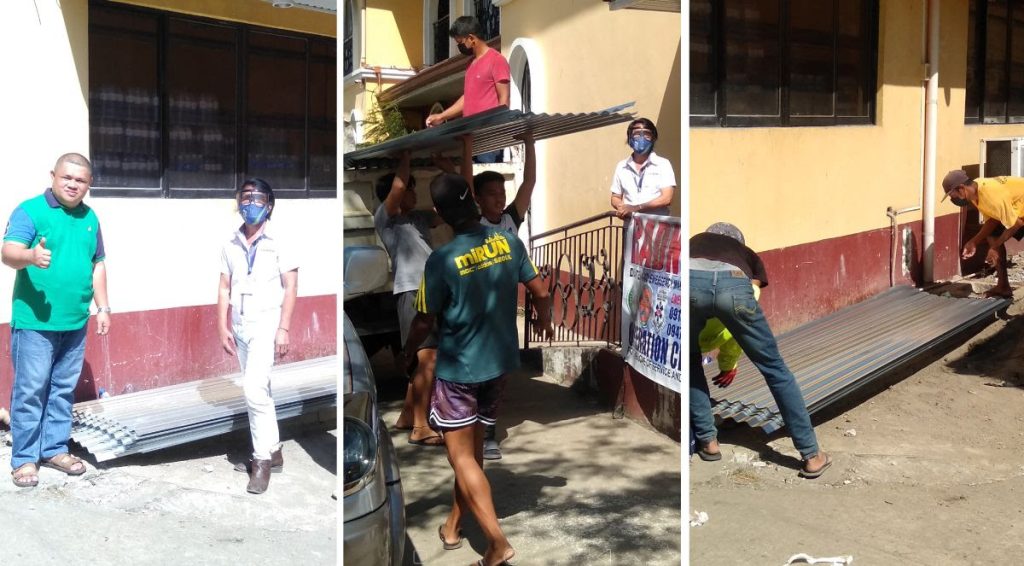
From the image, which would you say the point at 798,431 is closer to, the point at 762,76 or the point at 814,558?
the point at 814,558

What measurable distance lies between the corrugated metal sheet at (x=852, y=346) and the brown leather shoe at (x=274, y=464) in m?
2.39

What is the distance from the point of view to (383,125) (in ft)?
8.52

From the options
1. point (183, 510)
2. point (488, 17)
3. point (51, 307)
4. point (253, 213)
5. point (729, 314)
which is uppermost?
point (488, 17)

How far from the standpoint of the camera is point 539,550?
2.61 metres

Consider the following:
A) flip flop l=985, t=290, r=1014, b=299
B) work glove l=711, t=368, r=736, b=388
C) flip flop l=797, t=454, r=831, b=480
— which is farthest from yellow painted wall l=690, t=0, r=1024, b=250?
flip flop l=797, t=454, r=831, b=480

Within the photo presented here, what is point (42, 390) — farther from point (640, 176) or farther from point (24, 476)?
point (640, 176)

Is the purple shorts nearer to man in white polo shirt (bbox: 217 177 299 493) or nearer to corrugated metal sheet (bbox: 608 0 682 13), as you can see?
man in white polo shirt (bbox: 217 177 299 493)

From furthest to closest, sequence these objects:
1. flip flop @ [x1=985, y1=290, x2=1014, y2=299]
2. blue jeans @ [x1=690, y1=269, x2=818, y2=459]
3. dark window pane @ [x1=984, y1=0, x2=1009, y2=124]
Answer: dark window pane @ [x1=984, y1=0, x2=1009, y2=124]
flip flop @ [x1=985, y1=290, x2=1014, y2=299]
blue jeans @ [x1=690, y1=269, x2=818, y2=459]

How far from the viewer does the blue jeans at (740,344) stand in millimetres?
3783

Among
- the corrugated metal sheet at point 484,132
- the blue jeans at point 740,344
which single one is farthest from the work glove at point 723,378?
the corrugated metal sheet at point 484,132

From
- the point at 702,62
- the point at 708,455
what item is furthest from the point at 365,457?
the point at 702,62

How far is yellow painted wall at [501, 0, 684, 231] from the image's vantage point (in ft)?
8.18

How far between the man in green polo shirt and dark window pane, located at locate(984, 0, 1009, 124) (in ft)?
25.3

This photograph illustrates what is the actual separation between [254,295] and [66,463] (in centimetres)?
65
